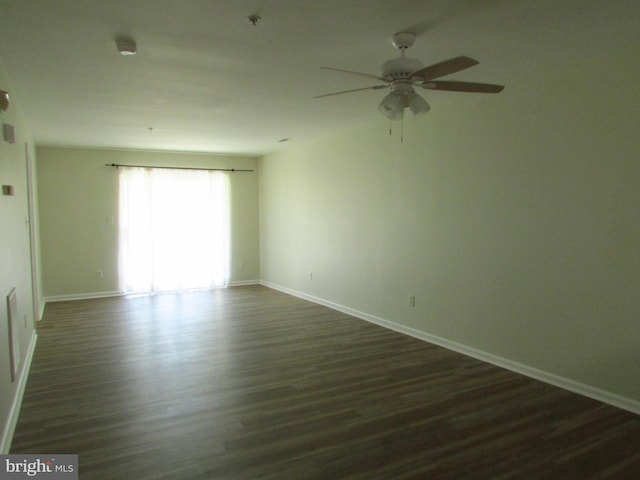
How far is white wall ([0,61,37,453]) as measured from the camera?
265cm

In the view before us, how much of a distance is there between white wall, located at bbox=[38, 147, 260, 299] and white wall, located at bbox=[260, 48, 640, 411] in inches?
162

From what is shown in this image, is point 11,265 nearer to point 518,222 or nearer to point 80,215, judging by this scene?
point 518,222

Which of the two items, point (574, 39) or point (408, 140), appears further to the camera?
point (408, 140)

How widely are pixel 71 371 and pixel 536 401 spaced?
3813 millimetres

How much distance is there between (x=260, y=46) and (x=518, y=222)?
248 centimetres

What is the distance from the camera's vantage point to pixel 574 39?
277 cm

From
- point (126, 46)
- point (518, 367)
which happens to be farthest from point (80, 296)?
point (518, 367)

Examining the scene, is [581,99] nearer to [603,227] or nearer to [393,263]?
[603,227]

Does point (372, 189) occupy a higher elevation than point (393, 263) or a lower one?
higher

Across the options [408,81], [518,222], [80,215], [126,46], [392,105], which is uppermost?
[126,46]

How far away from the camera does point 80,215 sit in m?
7.12

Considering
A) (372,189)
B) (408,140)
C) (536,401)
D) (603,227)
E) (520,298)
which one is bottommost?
(536,401)

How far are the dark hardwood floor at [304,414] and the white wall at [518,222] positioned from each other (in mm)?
369

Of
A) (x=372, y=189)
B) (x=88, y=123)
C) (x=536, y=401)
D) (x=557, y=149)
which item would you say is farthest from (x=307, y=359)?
(x=88, y=123)
